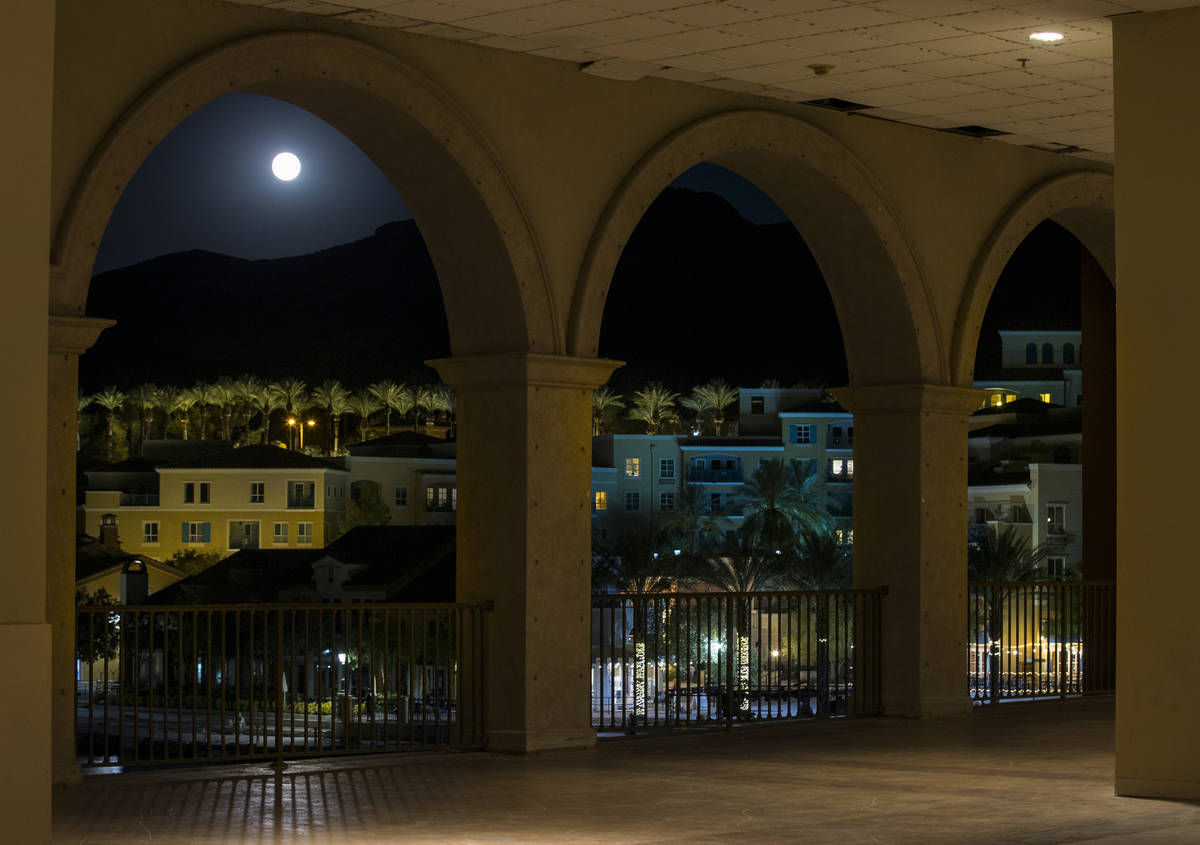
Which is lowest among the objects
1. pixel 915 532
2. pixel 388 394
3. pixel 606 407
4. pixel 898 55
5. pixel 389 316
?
pixel 915 532

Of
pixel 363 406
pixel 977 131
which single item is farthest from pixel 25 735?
pixel 363 406

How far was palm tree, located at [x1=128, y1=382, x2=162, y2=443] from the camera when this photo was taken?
90.2 m

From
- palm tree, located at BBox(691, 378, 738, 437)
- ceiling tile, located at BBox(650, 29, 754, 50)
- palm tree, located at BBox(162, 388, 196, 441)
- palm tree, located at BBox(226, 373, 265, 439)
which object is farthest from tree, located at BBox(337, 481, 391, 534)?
ceiling tile, located at BBox(650, 29, 754, 50)

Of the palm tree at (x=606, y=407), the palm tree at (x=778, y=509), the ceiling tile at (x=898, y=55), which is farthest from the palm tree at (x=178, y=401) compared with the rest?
the ceiling tile at (x=898, y=55)

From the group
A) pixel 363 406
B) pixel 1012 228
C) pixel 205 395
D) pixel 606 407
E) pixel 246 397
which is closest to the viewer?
pixel 1012 228

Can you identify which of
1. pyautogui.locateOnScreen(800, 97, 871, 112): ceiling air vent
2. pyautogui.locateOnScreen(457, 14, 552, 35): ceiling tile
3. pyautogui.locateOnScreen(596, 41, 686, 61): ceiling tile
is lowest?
pyautogui.locateOnScreen(596, 41, 686, 61): ceiling tile

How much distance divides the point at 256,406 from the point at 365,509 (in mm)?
11732

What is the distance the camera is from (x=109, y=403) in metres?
89.7

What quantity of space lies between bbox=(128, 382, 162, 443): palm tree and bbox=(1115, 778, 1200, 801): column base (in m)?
84.6

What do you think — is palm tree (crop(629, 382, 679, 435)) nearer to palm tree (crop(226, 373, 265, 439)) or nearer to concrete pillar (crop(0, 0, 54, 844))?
palm tree (crop(226, 373, 265, 439))

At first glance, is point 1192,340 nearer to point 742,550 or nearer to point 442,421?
point 742,550

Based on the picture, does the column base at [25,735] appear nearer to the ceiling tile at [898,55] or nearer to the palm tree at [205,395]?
the ceiling tile at [898,55]

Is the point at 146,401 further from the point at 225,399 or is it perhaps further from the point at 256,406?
the point at 256,406

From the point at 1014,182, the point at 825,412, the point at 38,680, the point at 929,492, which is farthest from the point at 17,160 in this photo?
the point at 825,412
